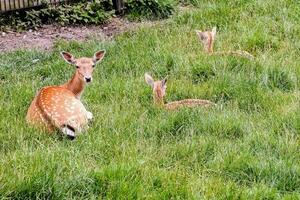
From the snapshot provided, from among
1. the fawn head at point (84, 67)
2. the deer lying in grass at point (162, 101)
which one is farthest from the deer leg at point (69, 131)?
the deer lying in grass at point (162, 101)

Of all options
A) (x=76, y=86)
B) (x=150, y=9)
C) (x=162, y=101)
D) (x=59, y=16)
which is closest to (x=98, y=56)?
(x=76, y=86)

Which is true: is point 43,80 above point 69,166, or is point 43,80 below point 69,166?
below

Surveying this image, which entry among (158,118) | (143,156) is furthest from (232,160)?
(158,118)

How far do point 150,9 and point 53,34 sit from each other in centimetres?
178

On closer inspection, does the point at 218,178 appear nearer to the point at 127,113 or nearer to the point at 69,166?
the point at 69,166

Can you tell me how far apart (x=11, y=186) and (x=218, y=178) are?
163 cm

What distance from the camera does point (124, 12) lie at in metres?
11.4

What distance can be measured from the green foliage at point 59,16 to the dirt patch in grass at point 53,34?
132 millimetres

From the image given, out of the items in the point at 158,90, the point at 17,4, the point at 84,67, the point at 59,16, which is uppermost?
the point at 84,67

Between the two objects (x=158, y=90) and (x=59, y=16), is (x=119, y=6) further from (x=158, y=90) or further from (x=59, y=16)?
(x=158, y=90)

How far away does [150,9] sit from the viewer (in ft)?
36.9

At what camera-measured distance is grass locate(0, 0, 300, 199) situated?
505cm

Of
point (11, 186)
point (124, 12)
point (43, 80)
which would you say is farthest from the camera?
point (124, 12)

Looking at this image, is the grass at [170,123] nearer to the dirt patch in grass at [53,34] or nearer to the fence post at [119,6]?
the dirt patch in grass at [53,34]
